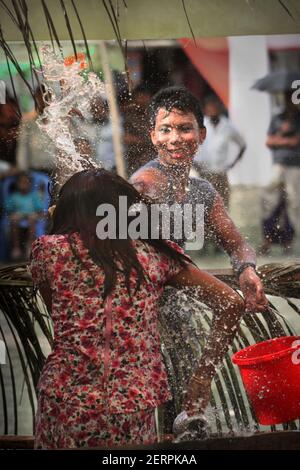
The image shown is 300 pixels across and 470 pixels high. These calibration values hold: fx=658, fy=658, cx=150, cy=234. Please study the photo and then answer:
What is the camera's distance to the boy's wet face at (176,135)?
155 inches

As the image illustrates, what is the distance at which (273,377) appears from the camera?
149 inches

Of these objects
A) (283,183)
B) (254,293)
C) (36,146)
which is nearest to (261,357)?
(254,293)

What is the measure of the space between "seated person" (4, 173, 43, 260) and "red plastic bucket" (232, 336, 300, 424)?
1435 millimetres

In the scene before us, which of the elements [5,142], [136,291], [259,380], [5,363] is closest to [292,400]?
[259,380]

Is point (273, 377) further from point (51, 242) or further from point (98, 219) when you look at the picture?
point (51, 242)

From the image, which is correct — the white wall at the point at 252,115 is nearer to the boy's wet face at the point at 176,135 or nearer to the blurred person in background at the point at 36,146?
the boy's wet face at the point at 176,135

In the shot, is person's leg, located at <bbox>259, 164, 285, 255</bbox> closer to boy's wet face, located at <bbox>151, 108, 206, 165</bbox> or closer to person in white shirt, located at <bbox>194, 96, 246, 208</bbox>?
person in white shirt, located at <bbox>194, 96, 246, 208</bbox>

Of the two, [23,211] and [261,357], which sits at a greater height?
[23,211]

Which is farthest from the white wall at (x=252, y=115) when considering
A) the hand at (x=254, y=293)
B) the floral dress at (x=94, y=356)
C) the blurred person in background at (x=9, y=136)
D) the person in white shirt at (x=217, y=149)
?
the blurred person in background at (x=9, y=136)

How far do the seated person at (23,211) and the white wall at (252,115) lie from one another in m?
1.19

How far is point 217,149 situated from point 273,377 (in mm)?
1372

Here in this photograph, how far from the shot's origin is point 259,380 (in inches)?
150

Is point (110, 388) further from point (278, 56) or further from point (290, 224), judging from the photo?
point (278, 56)

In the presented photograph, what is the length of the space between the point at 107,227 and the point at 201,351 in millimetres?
919
